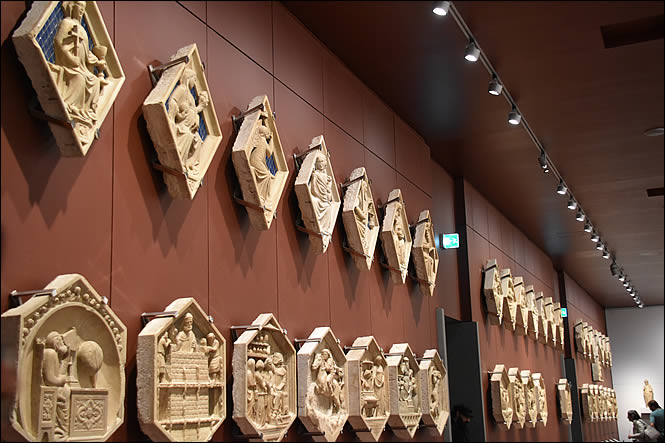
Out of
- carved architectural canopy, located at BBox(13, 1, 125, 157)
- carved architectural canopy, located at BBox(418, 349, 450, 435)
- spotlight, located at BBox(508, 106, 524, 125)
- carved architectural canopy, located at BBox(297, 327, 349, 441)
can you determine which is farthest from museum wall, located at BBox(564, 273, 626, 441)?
carved architectural canopy, located at BBox(13, 1, 125, 157)

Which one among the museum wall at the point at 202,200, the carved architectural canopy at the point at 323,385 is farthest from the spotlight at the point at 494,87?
the carved architectural canopy at the point at 323,385

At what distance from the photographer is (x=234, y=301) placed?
6.09 meters

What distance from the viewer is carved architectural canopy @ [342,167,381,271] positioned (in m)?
8.02

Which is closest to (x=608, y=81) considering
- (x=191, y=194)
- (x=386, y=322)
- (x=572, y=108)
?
(x=572, y=108)

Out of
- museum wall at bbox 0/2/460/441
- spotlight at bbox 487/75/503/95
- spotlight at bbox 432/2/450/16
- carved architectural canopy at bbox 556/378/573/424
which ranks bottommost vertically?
carved architectural canopy at bbox 556/378/573/424

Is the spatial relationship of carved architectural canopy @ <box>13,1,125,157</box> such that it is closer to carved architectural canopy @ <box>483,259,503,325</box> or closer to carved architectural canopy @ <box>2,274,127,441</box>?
carved architectural canopy @ <box>2,274,127,441</box>

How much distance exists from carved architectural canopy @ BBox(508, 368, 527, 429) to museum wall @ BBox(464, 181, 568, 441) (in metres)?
0.23

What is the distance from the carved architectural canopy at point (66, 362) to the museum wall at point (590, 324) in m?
19.1

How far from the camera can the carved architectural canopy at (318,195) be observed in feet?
23.1

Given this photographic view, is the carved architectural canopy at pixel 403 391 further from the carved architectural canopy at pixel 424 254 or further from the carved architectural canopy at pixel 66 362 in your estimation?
the carved architectural canopy at pixel 66 362

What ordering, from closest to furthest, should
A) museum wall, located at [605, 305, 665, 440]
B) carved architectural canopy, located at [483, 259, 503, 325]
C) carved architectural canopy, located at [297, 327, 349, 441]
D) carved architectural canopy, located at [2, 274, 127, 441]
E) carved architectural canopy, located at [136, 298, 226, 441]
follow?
carved architectural canopy, located at [2, 274, 127, 441], carved architectural canopy, located at [136, 298, 226, 441], carved architectural canopy, located at [297, 327, 349, 441], carved architectural canopy, located at [483, 259, 503, 325], museum wall, located at [605, 305, 665, 440]

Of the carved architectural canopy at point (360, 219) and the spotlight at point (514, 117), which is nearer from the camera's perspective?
the carved architectural canopy at point (360, 219)

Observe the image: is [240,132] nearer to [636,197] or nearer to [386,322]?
[386,322]

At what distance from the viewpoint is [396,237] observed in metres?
9.13
